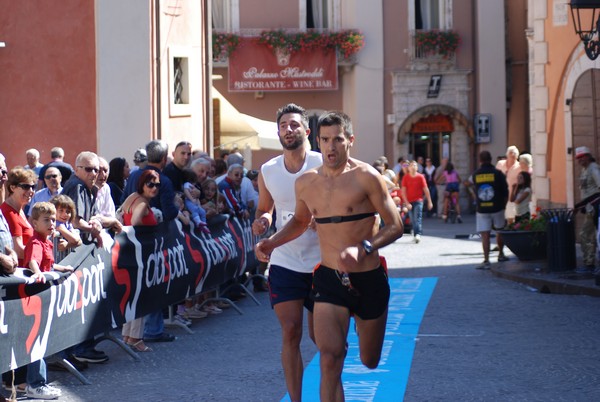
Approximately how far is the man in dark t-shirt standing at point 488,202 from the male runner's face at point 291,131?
11408 millimetres

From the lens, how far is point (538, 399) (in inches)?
346

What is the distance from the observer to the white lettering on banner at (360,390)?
29.2ft

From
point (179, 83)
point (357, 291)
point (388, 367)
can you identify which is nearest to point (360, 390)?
point (388, 367)

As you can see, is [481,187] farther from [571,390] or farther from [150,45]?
[571,390]

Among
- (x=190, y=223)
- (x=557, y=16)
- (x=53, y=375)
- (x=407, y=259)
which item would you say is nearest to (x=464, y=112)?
(x=557, y=16)

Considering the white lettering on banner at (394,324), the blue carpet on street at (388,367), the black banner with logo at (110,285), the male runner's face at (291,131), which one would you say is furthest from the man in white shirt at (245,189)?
the male runner's face at (291,131)

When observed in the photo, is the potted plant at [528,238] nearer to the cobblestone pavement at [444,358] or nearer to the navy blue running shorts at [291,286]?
the cobblestone pavement at [444,358]

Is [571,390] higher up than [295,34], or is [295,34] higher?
[295,34]

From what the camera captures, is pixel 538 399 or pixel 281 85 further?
pixel 281 85

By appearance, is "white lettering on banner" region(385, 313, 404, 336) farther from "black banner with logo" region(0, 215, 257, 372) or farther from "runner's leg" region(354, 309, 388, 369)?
"runner's leg" region(354, 309, 388, 369)

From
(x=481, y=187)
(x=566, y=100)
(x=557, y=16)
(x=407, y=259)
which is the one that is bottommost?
(x=407, y=259)

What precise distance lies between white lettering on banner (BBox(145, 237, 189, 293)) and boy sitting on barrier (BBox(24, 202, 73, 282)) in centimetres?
234

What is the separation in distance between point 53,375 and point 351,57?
105 ft

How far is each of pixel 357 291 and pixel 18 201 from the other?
327cm
